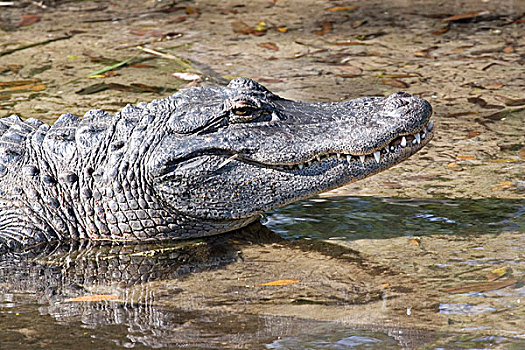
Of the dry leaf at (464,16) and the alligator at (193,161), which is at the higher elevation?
the dry leaf at (464,16)

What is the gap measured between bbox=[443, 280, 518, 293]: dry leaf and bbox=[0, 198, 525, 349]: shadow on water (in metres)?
0.23

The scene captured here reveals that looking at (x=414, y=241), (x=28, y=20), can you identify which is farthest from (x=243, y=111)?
(x=28, y=20)

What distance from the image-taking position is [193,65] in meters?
8.06

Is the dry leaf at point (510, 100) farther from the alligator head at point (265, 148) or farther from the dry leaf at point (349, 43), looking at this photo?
the alligator head at point (265, 148)

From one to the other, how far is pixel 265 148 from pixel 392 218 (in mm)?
991

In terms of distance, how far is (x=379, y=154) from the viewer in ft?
14.4

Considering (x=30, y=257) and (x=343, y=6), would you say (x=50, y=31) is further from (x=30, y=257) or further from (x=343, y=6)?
(x=30, y=257)

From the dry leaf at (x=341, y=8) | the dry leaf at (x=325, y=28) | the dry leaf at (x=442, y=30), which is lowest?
the dry leaf at (x=442, y=30)

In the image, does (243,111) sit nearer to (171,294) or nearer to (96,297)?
(171,294)

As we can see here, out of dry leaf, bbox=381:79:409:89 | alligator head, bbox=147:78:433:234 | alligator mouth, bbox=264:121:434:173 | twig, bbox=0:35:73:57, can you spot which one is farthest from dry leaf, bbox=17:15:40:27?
alligator mouth, bbox=264:121:434:173

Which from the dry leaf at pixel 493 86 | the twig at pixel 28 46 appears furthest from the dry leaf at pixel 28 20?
the dry leaf at pixel 493 86

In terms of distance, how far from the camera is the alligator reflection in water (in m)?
3.56

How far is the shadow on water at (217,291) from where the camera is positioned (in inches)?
137

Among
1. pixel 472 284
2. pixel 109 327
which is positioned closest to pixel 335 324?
pixel 472 284
